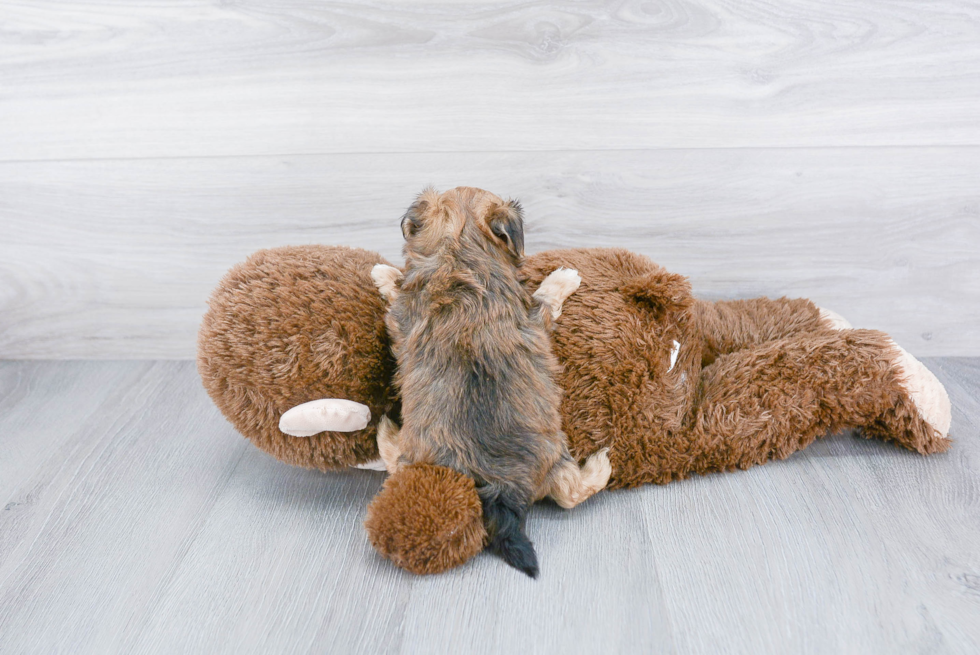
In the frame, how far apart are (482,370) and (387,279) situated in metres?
0.30

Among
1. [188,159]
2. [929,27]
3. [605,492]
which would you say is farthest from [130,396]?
[929,27]

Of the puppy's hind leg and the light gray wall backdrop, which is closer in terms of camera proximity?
the puppy's hind leg

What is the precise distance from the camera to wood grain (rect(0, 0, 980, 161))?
1526 millimetres

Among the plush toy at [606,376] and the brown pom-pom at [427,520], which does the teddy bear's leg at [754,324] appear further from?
the brown pom-pom at [427,520]

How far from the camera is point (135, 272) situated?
1.83m

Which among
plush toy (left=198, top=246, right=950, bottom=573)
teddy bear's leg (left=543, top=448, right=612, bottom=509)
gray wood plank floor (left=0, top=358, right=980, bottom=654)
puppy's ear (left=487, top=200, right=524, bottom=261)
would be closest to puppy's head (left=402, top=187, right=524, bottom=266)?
puppy's ear (left=487, top=200, right=524, bottom=261)

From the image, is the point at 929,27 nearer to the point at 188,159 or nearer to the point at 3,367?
the point at 188,159

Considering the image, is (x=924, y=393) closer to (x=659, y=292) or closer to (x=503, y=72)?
(x=659, y=292)

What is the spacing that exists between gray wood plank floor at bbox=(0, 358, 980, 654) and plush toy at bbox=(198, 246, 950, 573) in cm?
9

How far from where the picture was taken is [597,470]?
1.25 meters

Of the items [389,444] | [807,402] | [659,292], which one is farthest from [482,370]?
[807,402]

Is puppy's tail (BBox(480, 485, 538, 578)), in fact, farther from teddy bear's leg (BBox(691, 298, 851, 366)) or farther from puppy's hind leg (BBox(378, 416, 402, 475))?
teddy bear's leg (BBox(691, 298, 851, 366))

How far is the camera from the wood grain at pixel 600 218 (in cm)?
164

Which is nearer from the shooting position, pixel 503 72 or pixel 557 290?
pixel 557 290
